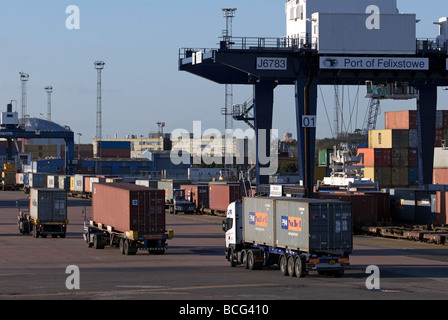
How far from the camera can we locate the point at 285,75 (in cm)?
6894

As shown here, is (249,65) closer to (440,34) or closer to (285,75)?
(285,75)

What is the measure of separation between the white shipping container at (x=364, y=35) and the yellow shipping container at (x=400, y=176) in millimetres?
36740

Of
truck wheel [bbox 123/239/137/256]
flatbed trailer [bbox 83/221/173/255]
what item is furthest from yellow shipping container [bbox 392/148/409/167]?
truck wheel [bbox 123/239/137/256]

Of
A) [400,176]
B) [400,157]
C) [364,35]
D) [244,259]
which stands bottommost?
[244,259]

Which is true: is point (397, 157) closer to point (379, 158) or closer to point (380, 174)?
point (379, 158)

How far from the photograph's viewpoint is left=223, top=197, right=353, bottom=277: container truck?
31656 millimetres

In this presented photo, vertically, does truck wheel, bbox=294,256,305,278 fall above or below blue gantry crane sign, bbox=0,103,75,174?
below

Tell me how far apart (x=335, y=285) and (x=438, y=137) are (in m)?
75.2

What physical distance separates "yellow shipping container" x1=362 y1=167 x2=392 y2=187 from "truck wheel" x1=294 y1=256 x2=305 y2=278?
7064cm

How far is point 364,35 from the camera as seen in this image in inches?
2643

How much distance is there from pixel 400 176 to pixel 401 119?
881 centimetres

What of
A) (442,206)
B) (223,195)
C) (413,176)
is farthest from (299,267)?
(413,176)

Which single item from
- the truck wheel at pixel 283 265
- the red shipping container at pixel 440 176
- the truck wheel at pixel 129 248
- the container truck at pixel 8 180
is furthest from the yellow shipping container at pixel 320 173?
the truck wheel at pixel 283 265

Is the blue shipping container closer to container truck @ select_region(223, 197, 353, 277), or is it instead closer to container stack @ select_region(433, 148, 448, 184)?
container stack @ select_region(433, 148, 448, 184)
